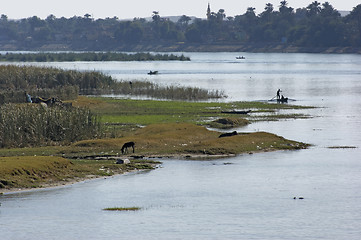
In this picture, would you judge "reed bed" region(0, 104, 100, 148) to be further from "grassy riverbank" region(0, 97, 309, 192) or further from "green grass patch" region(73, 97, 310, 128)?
Result: "green grass patch" region(73, 97, 310, 128)

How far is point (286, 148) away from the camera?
4088 cm

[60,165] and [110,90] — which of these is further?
[110,90]

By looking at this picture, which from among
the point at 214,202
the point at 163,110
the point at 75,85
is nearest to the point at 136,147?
the point at 214,202

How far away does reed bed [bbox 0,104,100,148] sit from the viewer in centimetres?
3856

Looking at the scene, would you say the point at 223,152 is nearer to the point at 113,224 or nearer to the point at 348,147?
the point at 348,147

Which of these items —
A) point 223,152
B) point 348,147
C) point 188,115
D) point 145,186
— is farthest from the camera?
point 188,115

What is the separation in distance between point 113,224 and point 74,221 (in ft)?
4.65

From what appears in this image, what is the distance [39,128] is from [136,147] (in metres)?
5.21

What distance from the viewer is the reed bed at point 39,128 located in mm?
38562

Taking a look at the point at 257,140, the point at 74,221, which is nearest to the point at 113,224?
the point at 74,221

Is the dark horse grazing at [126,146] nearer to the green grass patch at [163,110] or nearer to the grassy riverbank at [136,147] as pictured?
the grassy riverbank at [136,147]

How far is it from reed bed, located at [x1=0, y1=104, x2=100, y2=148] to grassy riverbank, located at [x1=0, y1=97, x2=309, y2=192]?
133 cm

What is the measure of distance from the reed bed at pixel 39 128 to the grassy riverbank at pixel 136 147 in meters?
1.33

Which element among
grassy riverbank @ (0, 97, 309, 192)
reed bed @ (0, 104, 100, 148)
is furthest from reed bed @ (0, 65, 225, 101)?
reed bed @ (0, 104, 100, 148)
